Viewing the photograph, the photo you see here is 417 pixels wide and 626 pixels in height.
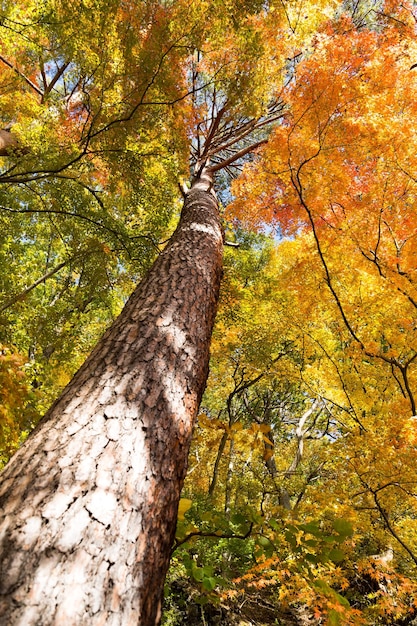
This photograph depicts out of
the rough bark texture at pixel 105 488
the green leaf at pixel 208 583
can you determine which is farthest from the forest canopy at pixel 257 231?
the rough bark texture at pixel 105 488

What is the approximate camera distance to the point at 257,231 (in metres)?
12.1

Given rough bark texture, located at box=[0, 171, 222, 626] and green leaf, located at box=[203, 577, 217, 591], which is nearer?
rough bark texture, located at box=[0, 171, 222, 626]

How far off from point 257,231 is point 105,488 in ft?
38.3

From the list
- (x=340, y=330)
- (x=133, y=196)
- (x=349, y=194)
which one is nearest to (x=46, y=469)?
(x=133, y=196)

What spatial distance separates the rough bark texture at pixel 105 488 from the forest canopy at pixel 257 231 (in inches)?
12.9

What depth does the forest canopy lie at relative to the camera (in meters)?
4.53

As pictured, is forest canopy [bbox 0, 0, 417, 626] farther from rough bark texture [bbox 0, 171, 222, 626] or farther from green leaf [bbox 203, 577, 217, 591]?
rough bark texture [bbox 0, 171, 222, 626]

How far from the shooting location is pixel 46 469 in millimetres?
1179

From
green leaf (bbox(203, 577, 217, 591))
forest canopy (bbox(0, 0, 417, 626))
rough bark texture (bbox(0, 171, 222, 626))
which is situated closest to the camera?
rough bark texture (bbox(0, 171, 222, 626))

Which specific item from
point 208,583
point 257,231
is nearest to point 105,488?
point 208,583

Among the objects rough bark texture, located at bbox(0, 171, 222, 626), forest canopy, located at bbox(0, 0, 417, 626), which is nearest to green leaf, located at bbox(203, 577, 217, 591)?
forest canopy, located at bbox(0, 0, 417, 626)

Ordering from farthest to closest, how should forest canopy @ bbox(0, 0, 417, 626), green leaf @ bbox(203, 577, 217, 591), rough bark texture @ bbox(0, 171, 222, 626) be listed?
forest canopy @ bbox(0, 0, 417, 626) → green leaf @ bbox(203, 577, 217, 591) → rough bark texture @ bbox(0, 171, 222, 626)

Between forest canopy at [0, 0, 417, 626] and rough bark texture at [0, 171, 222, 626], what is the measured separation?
33cm

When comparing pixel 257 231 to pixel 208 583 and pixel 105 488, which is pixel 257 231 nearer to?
pixel 208 583
